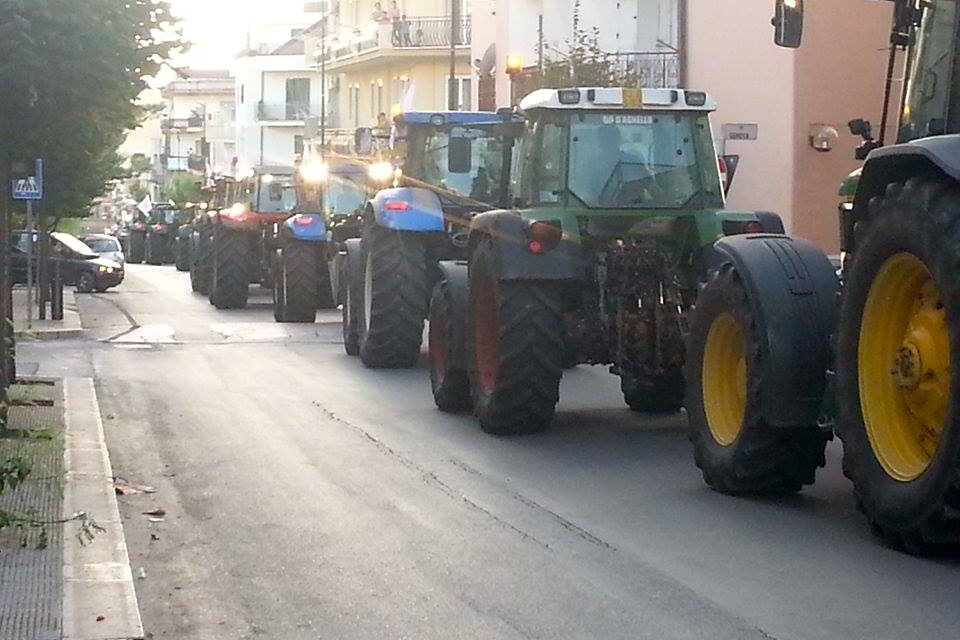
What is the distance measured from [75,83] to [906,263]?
6.80m

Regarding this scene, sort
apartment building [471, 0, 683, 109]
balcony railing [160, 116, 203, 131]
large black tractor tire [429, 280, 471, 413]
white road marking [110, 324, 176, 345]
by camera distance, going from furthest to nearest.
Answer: balcony railing [160, 116, 203, 131] → apartment building [471, 0, 683, 109] → white road marking [110, 324, 176, 345] → large black tractor tire [429, 280, 471, 413]

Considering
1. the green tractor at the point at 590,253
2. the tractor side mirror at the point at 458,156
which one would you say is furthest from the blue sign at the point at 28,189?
the green tractor at the point at 590,253

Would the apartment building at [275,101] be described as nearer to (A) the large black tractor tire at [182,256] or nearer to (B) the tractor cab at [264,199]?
(A) the large black tractor tire at [182,256]

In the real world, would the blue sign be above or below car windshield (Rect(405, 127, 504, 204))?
below

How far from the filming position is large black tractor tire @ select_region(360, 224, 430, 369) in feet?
60.0

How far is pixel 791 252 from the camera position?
9.77 meters

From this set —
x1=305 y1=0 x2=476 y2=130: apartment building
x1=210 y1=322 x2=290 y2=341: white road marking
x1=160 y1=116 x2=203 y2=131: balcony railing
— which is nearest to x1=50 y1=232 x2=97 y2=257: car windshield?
x1=305 y1=0 x2=476 y2=130: apartment building

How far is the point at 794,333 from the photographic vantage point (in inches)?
369

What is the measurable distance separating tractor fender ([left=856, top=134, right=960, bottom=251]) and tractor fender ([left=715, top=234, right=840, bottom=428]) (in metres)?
0.36

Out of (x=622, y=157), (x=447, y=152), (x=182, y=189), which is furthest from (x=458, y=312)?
(x=182, y=189)

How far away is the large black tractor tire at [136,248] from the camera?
76.8 m

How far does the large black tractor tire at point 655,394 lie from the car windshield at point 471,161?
3529mm

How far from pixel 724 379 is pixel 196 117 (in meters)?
119

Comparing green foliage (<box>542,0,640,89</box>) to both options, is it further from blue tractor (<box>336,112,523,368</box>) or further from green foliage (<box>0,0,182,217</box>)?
green foliage (<box>0,0,182,217</box>)
